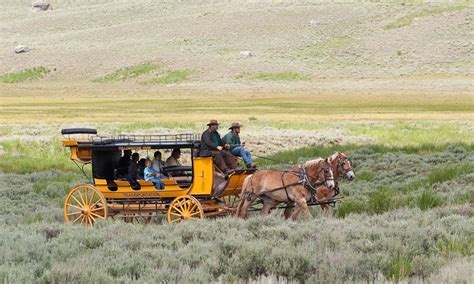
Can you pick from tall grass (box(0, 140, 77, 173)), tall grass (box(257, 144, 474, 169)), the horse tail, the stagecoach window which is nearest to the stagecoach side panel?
the horse tail

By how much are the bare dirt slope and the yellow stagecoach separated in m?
65.8

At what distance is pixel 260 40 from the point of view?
351 feet

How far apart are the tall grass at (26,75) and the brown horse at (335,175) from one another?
8708cm

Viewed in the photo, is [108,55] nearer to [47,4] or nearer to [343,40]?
[343,40]

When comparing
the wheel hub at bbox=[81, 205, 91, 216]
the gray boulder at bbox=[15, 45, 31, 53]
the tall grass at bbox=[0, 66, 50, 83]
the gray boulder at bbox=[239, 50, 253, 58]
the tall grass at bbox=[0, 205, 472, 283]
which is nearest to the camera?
the tall grass at bbox=[0, 205, 472, 283]

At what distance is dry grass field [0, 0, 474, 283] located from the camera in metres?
9.66

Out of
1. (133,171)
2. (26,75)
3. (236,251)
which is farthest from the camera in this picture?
(26,75)

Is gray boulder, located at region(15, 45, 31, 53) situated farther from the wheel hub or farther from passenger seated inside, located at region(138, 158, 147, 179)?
the wheel hub

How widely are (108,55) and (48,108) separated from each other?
46486 millimetres

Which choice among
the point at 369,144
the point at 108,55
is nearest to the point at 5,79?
the point at 108,55

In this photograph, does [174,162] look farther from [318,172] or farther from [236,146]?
[318,172]

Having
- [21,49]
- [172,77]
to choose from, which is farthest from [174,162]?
[21,49]

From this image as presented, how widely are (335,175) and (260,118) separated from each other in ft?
102

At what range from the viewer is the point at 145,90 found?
83.4 metres
